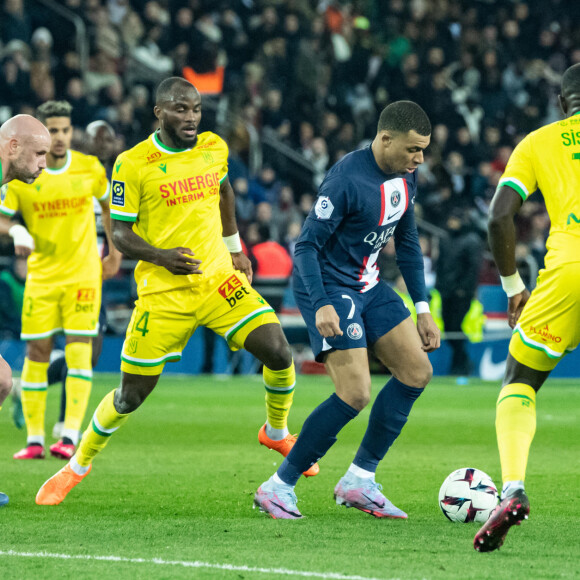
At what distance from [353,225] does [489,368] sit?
11.4 m

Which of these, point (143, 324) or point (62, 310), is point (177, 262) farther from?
point (62, 310)

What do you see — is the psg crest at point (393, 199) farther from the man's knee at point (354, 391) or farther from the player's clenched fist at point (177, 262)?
the player's clenched fist at point (177, 262)

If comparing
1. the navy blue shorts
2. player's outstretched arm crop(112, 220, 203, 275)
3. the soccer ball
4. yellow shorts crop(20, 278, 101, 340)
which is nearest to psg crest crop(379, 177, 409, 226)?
the navy blue shorts

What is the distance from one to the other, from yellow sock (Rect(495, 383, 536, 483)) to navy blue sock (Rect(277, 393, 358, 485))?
1.04 meters

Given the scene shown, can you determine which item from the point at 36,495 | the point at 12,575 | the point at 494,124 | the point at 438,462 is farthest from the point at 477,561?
the point at 494,124

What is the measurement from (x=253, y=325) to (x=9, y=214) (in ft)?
9.33

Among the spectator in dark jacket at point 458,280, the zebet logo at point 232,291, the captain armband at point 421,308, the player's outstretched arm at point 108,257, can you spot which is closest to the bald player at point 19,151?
the zebet logo at point 232,291

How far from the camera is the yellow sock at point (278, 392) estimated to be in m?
6.70

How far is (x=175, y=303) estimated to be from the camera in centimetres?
657

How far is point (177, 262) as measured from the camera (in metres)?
6.38

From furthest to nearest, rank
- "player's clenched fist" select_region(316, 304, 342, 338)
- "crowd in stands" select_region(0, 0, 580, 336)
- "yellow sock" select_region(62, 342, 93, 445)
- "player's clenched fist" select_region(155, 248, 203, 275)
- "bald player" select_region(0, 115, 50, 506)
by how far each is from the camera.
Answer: "crowd in stands" select_region(0, 0, 580, 336)
"yellow sock" select_region(62, 342, 93, 445)
"player's clenched fist" select_region(155, 248, 203, 275)
"bald player" select_region(0, 115, 50, 506)
"player's clenched fist" select_region(316, 304, 342, 338)

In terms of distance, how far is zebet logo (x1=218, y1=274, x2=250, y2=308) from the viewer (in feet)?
21.7

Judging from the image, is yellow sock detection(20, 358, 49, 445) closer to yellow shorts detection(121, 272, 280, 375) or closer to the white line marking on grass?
yellow shorts detection(121, 272, 280, 375)

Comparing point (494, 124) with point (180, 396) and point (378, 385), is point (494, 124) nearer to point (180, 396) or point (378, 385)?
point (378, 385)
